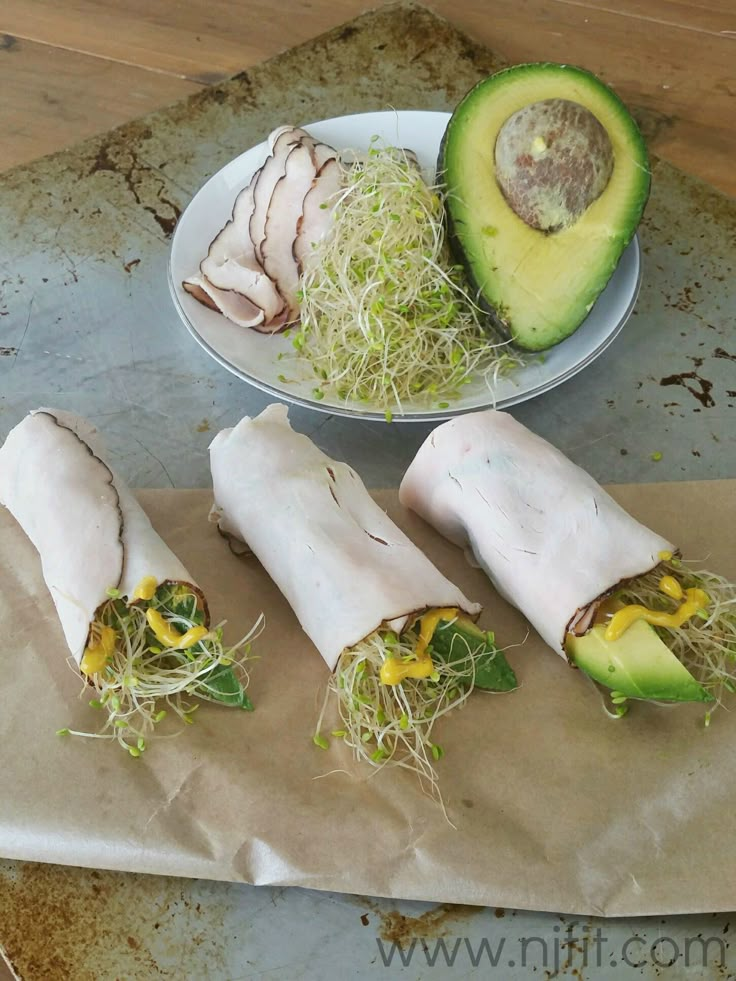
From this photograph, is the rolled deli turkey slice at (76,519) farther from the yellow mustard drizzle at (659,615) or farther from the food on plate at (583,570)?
the yellow mustard drizzle at (659,615)

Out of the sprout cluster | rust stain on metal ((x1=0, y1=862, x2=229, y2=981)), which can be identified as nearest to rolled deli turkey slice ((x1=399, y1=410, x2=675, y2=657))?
the sprout cluster

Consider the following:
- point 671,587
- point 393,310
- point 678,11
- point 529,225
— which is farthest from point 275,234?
point 678,11

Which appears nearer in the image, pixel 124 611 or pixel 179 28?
pixel 124 611

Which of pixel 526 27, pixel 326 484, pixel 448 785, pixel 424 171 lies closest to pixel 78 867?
pixel 448 785

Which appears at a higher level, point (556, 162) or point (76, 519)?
point (556, 162)

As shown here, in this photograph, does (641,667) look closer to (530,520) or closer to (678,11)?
(530,520)

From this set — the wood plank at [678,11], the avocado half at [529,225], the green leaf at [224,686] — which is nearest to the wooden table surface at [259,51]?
the wood plank at [678,11]

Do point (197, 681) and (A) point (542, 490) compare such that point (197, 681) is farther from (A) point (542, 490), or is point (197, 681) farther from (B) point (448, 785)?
(A) point (542, 490)
